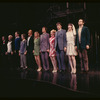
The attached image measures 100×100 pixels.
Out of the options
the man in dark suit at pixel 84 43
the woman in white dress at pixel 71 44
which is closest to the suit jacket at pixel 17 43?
the woman in white dress at pixel 71 44

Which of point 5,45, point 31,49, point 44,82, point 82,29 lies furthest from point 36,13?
point 44,82

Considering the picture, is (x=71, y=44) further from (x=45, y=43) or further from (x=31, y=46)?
(x=31, y=46)

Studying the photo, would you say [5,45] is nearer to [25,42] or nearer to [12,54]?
[12,54]

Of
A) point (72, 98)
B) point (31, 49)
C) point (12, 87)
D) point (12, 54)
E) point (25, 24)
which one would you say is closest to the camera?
point (72, 98)

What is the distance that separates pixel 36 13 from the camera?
30.7ft

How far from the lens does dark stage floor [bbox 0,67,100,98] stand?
103 inches

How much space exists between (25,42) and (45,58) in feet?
3.98

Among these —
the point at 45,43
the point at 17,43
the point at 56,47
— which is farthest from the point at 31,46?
the point at 56,47

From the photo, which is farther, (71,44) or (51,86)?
(71,44)

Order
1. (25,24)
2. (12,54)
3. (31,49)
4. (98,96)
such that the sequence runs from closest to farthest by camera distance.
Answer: (98,96), (31,49), (12,54), (25,24)

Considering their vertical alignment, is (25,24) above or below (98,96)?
above

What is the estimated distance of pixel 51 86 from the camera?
10.5 ft

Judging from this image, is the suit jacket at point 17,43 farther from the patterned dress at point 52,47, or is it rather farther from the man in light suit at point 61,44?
the man in light suit at point 61,44

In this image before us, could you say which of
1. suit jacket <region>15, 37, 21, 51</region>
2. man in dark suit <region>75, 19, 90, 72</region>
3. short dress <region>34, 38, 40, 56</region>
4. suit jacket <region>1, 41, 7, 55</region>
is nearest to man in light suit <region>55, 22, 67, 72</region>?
man in dark suit <region>75, 19, 90, 72</region>
